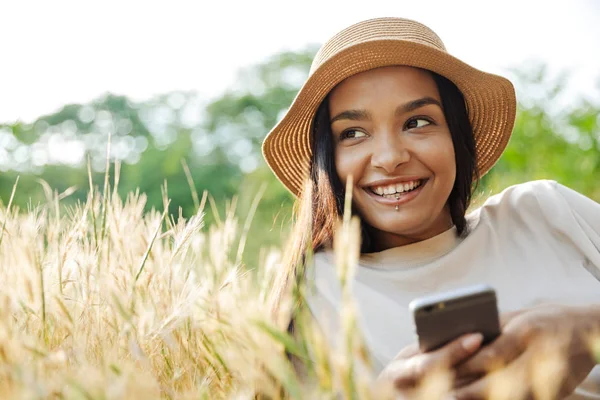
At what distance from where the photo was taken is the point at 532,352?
127 centimetres

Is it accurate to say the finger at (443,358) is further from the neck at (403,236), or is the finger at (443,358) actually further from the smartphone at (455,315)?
the neck at (403,236)

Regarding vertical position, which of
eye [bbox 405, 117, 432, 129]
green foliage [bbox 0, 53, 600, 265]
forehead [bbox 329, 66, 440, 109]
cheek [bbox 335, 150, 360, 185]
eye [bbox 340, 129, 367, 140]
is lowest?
green foliage [bbox 0, 53, 600, 265]

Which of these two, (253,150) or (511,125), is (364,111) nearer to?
(511,125)

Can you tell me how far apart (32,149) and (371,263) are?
22.0 metres

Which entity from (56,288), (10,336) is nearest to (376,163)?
(56,288)

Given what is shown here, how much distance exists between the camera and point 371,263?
2.16 meters

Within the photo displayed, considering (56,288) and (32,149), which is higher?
(56,288)

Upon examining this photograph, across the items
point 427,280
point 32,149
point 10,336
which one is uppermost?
point 10,336

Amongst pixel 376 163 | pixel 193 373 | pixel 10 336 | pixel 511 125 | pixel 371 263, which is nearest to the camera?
pixel 10 336

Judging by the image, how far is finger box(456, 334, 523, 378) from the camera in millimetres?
1277

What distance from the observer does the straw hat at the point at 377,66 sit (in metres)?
2.08

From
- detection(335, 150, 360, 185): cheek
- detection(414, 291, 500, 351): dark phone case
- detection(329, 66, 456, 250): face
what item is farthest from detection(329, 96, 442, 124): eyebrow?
detection(414, 291, 500, 351): dark phone case

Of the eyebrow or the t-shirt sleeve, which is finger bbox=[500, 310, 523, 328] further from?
the eyebrow

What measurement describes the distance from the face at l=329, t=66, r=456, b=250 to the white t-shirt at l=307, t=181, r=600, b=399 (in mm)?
138
